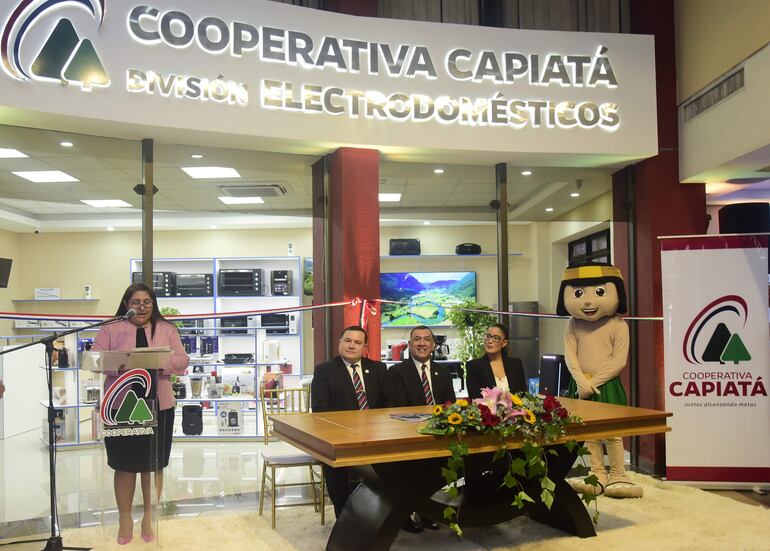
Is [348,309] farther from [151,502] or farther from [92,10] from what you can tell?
[92,10]

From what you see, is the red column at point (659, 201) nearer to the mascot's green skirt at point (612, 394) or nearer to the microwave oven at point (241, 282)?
the mascot's green skirt at point (612, 394)

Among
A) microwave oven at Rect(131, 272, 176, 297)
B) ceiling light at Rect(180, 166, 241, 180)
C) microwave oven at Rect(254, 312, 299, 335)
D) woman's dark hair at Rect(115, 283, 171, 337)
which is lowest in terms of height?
microwave oven at Rect(254, 312, 299, 335)

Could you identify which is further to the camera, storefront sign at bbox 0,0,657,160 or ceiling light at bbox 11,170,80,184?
ceiling light at bbox 11,170,80,184

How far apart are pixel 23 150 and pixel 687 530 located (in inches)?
197

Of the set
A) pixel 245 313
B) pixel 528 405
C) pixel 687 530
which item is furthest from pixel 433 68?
pixel 687 530

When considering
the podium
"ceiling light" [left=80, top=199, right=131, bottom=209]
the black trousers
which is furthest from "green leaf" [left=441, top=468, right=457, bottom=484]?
"ceiling light" [left=80, top=199, right=131, bottom=209]

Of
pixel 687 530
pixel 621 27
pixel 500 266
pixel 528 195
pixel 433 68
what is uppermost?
pixel 621 27

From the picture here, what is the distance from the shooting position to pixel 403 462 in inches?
152

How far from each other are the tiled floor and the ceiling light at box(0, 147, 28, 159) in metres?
1.97

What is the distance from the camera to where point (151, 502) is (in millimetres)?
3834

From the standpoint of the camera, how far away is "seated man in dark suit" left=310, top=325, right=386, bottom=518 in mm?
4820

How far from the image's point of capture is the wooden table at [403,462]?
354 cm

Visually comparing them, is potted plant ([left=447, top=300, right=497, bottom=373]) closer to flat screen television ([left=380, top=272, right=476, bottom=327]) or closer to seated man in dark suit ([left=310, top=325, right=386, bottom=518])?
flat screen television ([left=380, top=272, right=476, bottom=327])

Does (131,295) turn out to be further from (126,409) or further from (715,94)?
(715,94)
